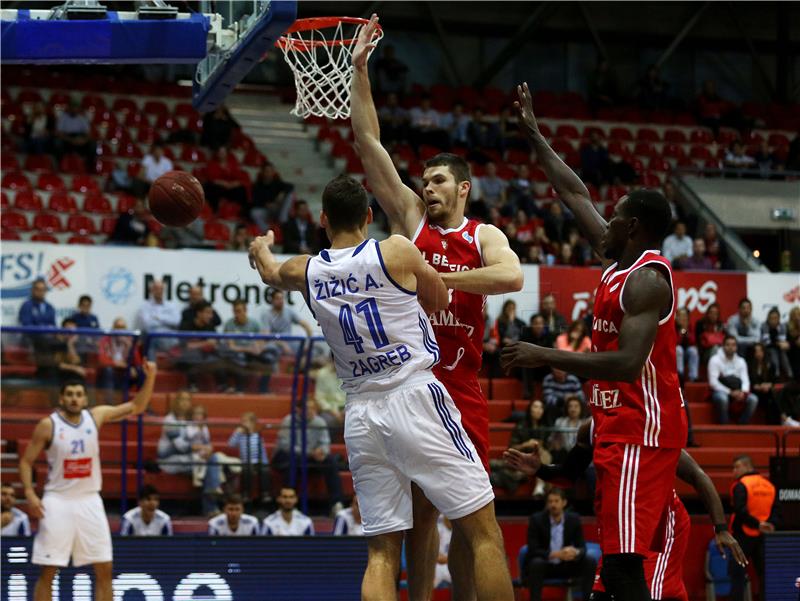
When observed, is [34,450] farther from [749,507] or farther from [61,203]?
[61,203]

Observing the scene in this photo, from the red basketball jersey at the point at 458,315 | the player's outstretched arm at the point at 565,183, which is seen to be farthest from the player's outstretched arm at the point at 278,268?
the player's outstretched arm at the point at 565,183

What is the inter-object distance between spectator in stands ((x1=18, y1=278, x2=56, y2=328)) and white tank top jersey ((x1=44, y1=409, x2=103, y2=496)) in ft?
11.9

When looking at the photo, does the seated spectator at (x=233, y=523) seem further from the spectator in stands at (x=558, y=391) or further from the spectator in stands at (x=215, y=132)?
the spectator in stands at (x=215, y=132)

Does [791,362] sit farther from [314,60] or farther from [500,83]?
[500,83]

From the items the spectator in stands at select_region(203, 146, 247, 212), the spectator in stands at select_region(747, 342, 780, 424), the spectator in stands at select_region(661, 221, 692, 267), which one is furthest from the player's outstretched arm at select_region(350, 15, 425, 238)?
the spectator in stands at select_region(661, 221, 692, 267)

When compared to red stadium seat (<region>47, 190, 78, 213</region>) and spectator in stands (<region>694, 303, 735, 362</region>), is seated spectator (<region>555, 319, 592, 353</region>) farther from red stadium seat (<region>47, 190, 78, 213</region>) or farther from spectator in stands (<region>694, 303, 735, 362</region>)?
red stadium seat (<region>47, 190, 78, 213</region>)

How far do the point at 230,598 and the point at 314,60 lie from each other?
4568 millimetres

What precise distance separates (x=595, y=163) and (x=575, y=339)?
25.6 feet

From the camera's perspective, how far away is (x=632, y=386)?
578cm

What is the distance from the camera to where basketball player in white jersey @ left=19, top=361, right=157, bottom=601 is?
33.8 feet

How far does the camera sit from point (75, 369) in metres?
12.0

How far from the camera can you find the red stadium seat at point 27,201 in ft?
57.4

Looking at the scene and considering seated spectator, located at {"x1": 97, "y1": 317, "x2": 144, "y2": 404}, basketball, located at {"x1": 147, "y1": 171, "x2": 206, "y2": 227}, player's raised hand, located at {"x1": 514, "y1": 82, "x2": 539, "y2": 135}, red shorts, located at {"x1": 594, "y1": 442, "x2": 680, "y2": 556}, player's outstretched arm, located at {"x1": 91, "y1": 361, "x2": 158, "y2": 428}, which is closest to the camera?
red shorts, located at {"x1": 594, "y1": 442, "x2": 680, "y2": 556}

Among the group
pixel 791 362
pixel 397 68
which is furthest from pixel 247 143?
pixel 791 362
